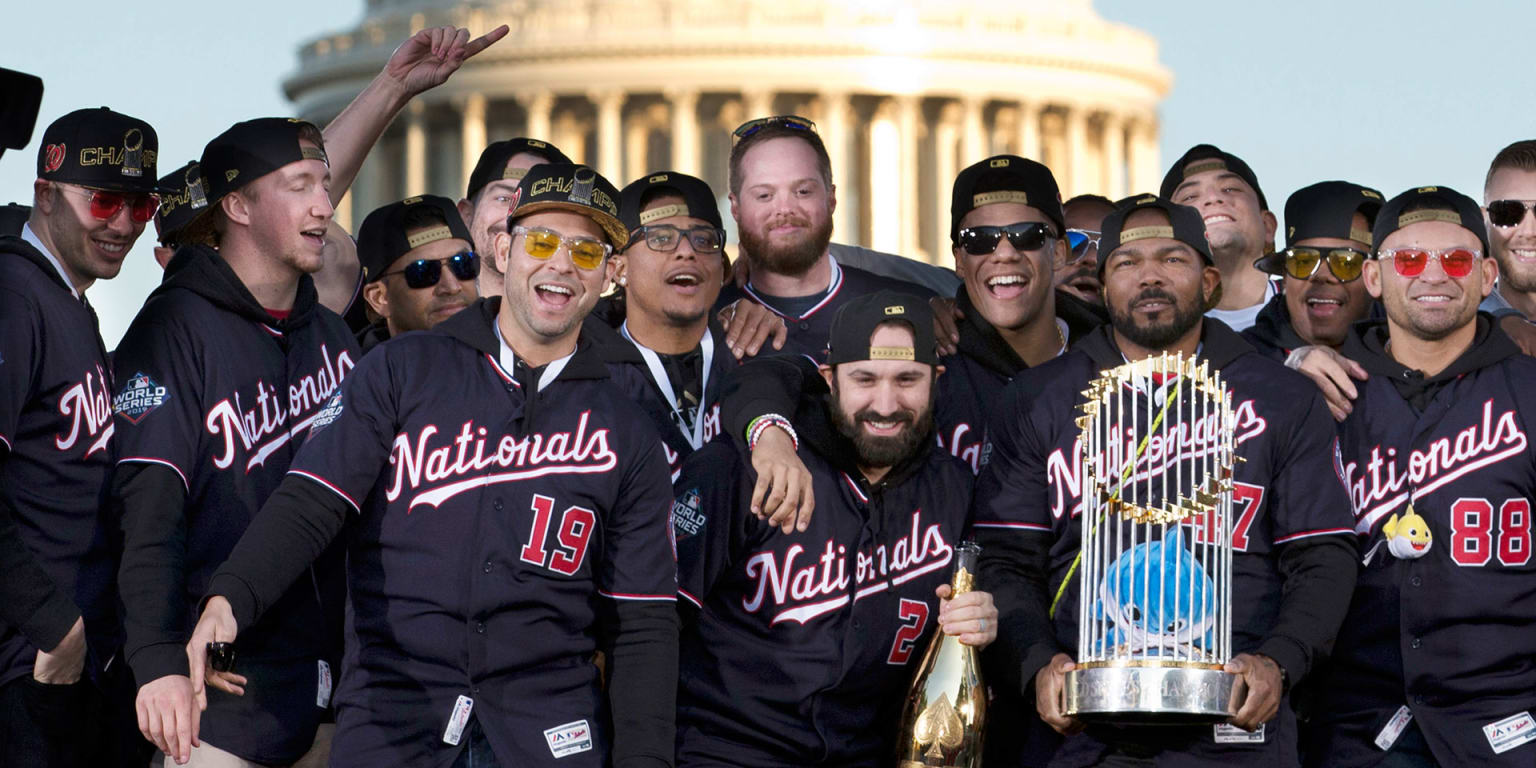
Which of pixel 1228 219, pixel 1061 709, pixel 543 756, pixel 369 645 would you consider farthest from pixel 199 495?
pixel 1228 219

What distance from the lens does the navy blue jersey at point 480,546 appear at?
10.0 metres

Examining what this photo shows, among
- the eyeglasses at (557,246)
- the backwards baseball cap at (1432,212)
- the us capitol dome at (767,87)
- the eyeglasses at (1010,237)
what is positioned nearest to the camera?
the eyeglasses at (557,246)

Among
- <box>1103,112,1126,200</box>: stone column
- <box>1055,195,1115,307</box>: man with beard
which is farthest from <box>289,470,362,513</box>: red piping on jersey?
<box>1103,112,1126,200</box>: stone column

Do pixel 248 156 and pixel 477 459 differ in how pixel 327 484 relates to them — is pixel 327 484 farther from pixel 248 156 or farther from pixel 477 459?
pixel 248 156

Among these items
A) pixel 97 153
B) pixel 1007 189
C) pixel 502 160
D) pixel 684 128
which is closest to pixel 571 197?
pixel 97 153

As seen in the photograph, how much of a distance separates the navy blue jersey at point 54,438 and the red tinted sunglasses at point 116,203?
1.41ft

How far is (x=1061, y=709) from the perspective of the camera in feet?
34.8

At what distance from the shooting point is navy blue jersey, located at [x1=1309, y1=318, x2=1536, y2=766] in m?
11.5

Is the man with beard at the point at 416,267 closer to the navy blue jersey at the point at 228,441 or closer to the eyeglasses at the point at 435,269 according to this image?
the eyeglasses at the point at 435,269

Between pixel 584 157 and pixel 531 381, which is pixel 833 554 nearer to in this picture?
pixel 531 381

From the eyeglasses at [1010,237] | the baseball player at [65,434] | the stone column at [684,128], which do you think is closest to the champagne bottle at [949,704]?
the eyeglasses at [1010,237]

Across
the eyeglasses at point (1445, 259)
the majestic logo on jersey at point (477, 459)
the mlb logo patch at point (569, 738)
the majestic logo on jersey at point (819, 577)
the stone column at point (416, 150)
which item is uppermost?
the stone column at point (416, 150)

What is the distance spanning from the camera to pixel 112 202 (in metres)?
11.3

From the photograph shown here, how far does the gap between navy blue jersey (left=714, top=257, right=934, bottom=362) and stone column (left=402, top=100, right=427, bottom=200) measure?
89799mm
